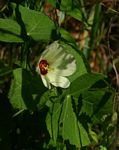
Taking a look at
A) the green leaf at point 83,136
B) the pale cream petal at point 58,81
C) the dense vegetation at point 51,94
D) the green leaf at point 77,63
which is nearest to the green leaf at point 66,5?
the dense vegetation at point 51,94

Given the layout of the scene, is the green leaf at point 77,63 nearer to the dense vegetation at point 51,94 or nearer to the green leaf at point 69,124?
the dense vegetation at point 51,94

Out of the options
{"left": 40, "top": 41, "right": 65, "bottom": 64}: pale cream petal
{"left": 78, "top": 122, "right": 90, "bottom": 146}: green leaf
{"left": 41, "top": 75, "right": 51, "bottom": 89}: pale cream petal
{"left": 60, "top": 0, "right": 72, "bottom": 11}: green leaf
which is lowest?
{"left": 78, "top": 122, "right": 90, "bottom": 146}: green leaf

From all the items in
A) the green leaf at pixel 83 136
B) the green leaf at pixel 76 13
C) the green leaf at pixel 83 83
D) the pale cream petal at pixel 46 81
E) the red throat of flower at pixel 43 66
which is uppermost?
the green leaf at pixel 76 13

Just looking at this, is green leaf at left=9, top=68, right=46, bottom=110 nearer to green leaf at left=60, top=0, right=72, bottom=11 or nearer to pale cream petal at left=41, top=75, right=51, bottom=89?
pale cream petal at left=41, top=75, right=51, bottom=89

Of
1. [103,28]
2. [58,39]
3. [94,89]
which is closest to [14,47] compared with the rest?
[58,39]

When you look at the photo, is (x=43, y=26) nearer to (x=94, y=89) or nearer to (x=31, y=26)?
(x=31, y=26)

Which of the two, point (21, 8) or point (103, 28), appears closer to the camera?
point (21, 8)

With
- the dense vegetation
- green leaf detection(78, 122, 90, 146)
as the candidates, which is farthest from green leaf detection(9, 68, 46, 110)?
green leaf detection(78, 122, 90, 146)
